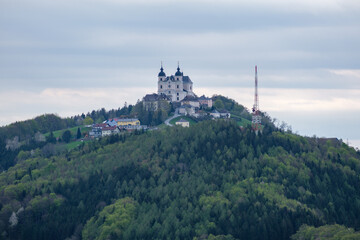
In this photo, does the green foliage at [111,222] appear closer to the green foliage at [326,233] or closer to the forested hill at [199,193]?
the forested hill at [199,193]

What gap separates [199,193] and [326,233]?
1620 inches

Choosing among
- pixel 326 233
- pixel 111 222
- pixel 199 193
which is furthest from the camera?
pixel 199 193

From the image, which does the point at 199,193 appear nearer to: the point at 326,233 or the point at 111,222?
the point at 111,222

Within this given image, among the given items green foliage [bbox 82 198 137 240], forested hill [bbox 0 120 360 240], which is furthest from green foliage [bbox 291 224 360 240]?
green foliage [bbox 82 198 137 240]

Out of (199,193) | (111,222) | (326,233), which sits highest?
(199,193)

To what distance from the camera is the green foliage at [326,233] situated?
13312cm

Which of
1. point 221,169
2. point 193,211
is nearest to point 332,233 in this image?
point 193,211

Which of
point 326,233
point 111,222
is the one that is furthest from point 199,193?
point 326,233

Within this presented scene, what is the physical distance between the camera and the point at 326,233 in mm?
137000

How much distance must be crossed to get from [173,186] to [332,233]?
166 feet

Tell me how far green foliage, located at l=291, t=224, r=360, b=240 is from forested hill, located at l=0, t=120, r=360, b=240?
2079 mm

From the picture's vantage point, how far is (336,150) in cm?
19975

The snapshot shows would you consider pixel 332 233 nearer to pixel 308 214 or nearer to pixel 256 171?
pixel 308 214

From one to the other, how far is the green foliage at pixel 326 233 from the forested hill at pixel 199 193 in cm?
208
